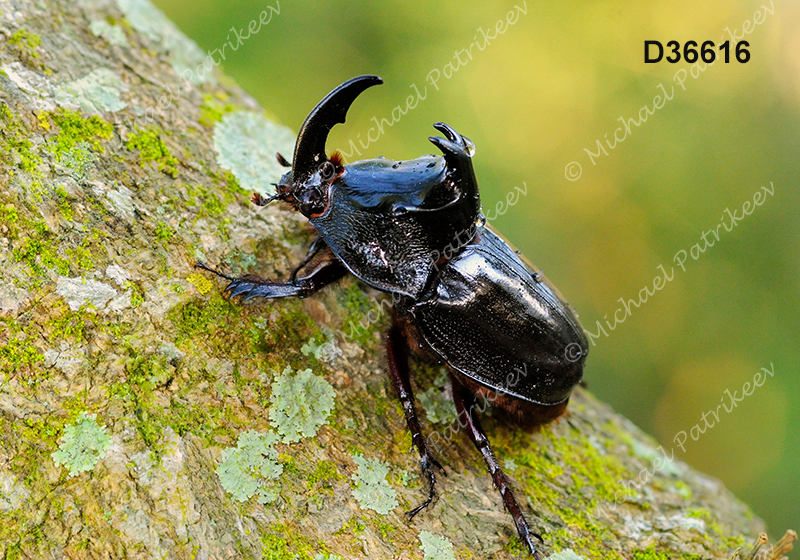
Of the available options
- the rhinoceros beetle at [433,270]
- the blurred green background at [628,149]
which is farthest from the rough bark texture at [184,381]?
the blurred green background at [628,149]

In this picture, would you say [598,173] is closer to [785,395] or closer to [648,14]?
[648,14]

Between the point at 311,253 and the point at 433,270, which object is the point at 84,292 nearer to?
the point at 311,253

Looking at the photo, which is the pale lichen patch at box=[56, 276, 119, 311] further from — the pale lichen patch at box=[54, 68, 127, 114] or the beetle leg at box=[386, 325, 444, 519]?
the beetle leg at box=[386, 325, 444, 519]

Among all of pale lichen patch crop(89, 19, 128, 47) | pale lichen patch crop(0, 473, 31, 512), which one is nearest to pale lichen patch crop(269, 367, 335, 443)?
pale lichen patch crop(0, 473, 31, 512)

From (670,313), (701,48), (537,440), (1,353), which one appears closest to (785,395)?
(670,313)
